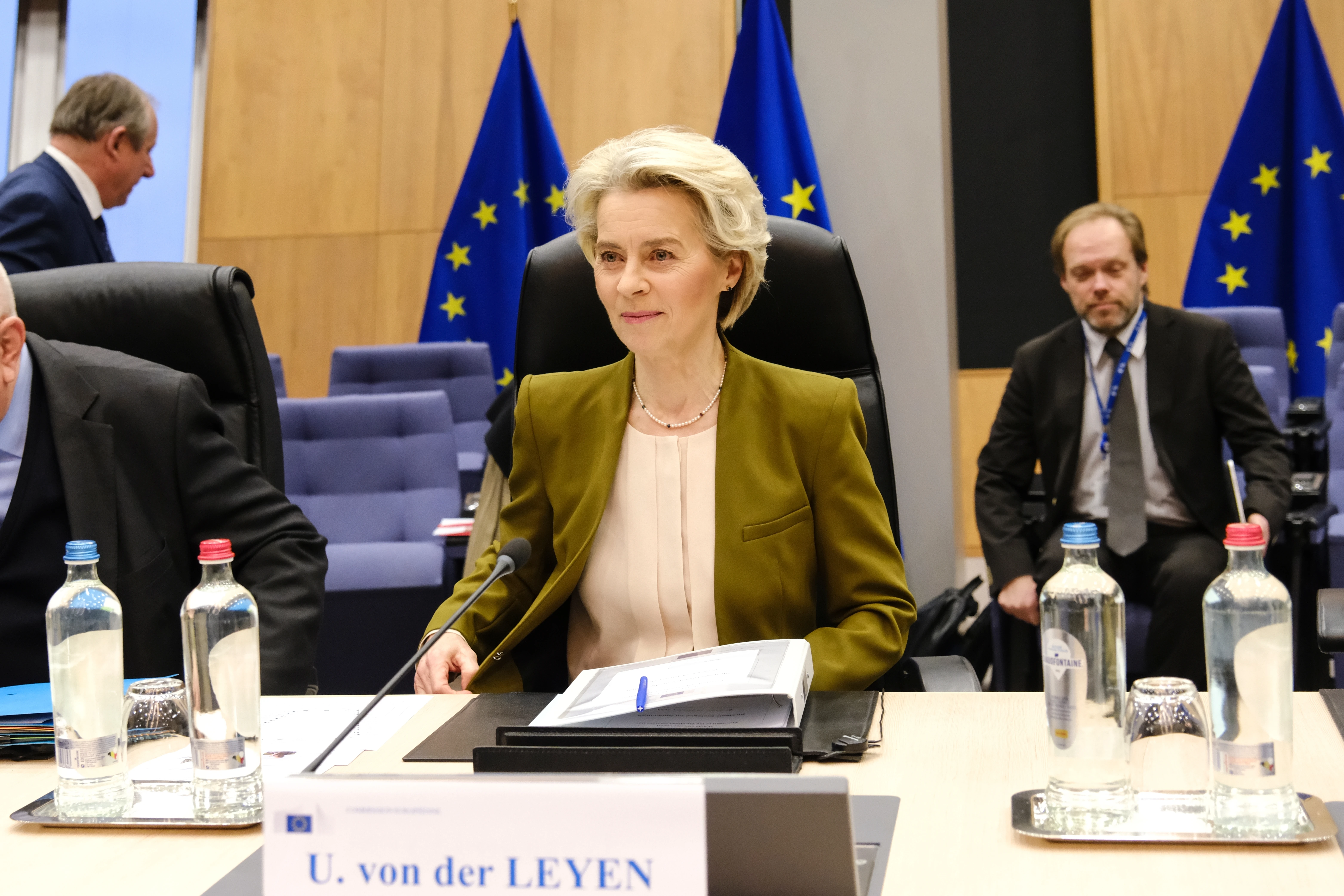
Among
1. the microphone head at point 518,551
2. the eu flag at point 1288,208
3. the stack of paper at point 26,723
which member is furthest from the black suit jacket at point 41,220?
the eu flag at point 1288,208

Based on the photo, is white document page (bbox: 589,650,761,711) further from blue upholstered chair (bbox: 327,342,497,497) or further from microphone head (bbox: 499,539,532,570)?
blue upholstered chair (bbox: 327,342,497,497)

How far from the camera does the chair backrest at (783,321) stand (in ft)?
5.53

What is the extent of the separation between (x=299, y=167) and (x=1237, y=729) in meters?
5.79

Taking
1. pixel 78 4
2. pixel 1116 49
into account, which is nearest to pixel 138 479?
pixel 1116 49

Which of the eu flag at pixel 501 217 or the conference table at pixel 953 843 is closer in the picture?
the conference table at pixel 953 843

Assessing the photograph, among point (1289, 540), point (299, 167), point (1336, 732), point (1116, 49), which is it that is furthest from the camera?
point (299, 167)

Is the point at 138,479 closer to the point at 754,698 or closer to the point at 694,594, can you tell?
the point at 694,594

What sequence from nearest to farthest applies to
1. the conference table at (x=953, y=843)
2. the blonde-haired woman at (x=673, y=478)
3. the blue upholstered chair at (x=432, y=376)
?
1. the conference table at (x=953, y=843)
2. the blonde-haired woman at (x=673, y=478)
3. the blue upholstered chair at (x=432, y=376)

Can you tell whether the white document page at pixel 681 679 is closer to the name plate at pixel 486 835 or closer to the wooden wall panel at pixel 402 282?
the name plate at pixel 486 835

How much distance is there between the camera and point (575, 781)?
26.3 inches

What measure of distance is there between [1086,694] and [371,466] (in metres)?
3.06

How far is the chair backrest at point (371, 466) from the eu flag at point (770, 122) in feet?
4.14

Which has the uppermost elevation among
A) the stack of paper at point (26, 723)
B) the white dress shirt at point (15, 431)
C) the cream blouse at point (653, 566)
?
the white dress shirt at point (15, 431)

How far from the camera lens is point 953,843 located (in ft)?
2.83
